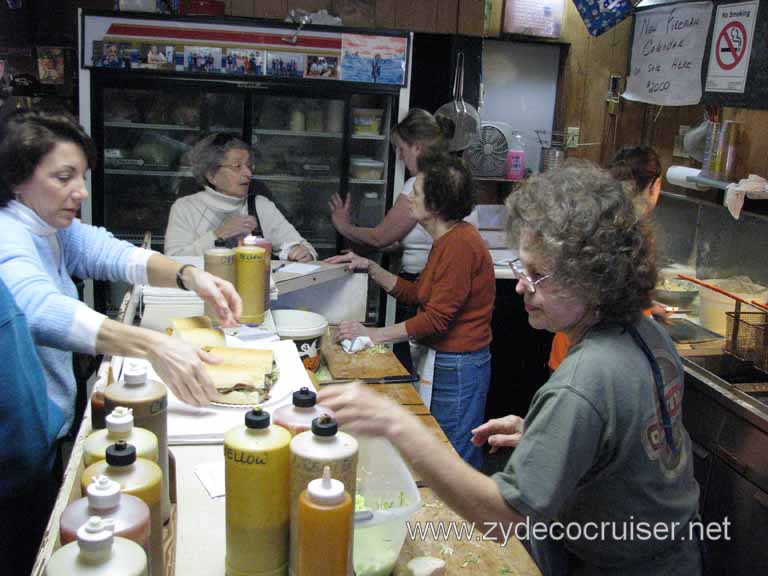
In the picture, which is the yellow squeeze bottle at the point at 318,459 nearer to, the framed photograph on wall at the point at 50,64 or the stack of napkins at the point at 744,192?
the stack of napkins at the point at 744,192

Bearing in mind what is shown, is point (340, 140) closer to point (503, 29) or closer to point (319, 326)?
point (503, 29)

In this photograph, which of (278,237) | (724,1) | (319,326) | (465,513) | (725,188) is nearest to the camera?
(465,513)

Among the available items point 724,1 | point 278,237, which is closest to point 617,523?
point 278,237

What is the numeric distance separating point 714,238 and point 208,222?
283 cm

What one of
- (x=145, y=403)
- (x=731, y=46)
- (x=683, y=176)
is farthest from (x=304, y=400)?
(x=731, y=46)

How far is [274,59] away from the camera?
4633 mm

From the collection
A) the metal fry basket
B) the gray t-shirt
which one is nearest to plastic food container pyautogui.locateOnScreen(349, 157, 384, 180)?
the metal fry basket

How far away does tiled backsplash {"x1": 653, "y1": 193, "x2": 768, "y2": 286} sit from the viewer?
3.76m

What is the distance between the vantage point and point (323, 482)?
1.13 metres

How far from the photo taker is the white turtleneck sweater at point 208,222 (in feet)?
12.9

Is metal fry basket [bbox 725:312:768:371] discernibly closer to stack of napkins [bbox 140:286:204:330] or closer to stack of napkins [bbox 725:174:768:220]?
stack of napkins [bbox 725:174:768:220]

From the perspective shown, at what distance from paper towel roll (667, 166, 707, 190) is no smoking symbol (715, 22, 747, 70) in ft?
1.89

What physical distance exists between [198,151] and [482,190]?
2169mm

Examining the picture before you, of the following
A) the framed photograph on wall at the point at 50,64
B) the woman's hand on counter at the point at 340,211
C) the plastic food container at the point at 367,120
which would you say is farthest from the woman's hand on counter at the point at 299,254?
the framed photograph on wall at the point at 50,64
